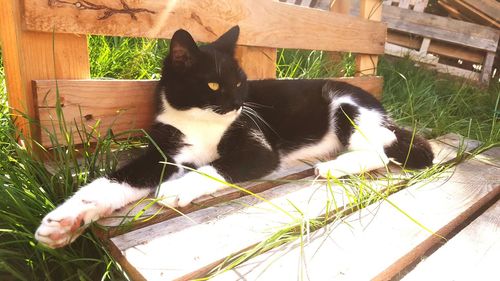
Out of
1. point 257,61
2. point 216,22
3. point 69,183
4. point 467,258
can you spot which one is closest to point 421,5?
point 257,61

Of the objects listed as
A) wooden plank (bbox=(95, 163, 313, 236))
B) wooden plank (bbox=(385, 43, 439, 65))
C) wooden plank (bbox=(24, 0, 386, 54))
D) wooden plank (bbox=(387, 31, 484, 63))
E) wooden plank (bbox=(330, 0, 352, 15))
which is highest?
wooden plank (bbox=(330, 0, 352, 15))

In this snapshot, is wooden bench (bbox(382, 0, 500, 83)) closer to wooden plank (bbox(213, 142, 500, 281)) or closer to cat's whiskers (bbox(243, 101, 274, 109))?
cat's whiskers (bbox(243, 101, 274, 109))

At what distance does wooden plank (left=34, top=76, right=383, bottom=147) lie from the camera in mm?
1500

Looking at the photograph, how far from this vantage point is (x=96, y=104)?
168cm

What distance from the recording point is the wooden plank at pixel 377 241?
1002 millimetres

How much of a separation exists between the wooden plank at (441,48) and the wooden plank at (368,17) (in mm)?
1739

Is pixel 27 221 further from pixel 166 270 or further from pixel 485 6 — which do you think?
pixel 485 6

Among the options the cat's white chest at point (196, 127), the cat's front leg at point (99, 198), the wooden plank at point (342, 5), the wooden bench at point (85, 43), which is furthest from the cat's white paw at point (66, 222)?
the wooden plank at point (342, 5)

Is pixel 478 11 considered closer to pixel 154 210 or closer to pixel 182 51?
pixel 182 51

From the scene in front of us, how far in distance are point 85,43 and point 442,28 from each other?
422 centimetres

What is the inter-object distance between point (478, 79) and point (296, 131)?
3471mm

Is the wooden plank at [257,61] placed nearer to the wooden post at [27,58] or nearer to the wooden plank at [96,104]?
the wooden plank at [96,104]

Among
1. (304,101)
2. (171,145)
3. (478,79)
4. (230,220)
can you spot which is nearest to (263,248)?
(230,220)

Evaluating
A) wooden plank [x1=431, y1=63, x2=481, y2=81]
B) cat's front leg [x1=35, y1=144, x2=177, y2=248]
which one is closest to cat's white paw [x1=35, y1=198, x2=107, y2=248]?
cat's front leg [x1=35, y1=144, x2=177, y2=248]
